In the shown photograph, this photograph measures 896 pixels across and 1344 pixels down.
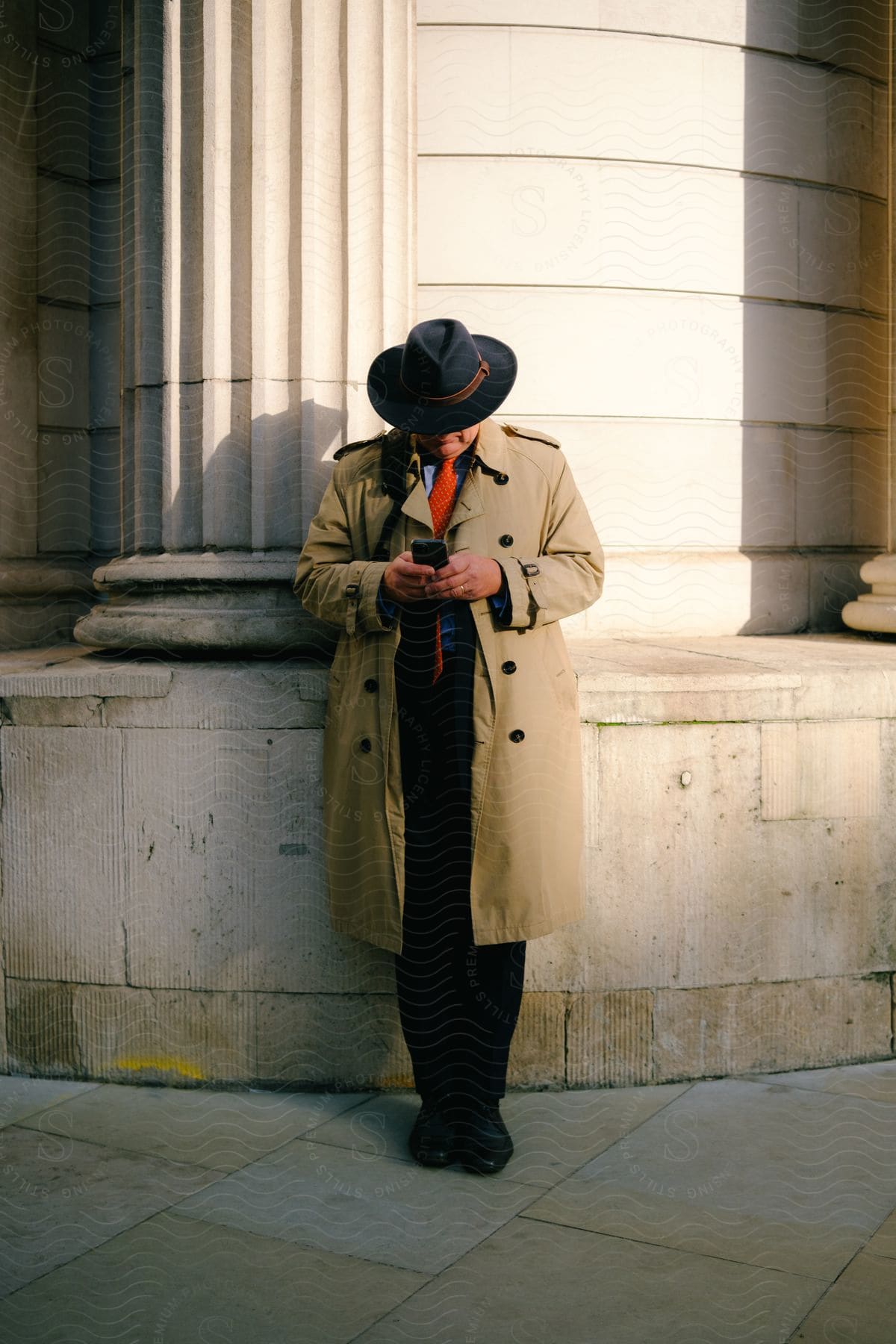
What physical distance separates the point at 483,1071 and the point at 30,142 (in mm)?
4336

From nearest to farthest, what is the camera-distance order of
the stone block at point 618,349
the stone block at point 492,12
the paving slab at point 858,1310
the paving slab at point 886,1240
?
the paving slab at point 858,1310, the paving slab at point 886,1240, the stone block at point 492,12, the stone block at point 618,349

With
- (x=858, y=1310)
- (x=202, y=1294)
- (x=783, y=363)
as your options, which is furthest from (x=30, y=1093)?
(x=783, y=363)

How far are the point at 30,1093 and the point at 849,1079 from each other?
2757mm

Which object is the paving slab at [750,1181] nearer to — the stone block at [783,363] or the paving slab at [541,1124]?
the paving slab at [541,1124]

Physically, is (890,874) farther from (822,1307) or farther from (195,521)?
(195,521)

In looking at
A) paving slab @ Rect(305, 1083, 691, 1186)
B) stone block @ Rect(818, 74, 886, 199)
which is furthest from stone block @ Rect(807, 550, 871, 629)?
paving slab @ Rect(305, 1083, 691, 1186)

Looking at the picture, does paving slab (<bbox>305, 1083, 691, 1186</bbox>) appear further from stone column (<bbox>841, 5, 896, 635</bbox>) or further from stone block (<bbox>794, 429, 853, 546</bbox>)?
stone block (<bbox>794, 429, 853, 546</bbox>)

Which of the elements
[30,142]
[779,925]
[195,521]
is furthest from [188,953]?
[30,142]

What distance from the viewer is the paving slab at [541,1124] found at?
4121 millimetres

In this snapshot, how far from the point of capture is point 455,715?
160 inches

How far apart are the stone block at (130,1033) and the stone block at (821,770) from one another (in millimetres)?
1921

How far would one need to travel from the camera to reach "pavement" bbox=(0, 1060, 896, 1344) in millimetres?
3213

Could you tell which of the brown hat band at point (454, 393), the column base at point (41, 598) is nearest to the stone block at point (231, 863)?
the brown hat band at point (454, 393)

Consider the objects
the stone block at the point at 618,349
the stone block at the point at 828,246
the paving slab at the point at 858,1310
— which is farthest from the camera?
the stone block at the point at 828,246
